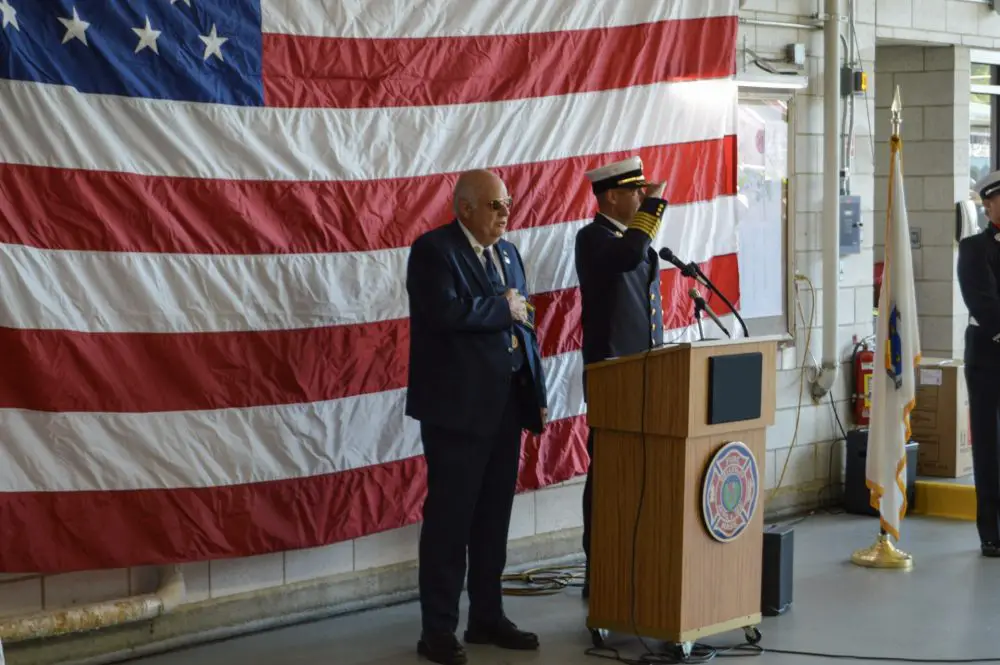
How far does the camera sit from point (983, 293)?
19.9ft

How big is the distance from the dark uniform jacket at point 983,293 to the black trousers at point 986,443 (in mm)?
78

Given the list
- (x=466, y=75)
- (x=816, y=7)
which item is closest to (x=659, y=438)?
(x=466, y=75)

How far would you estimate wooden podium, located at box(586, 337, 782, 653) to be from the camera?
4.40 meters

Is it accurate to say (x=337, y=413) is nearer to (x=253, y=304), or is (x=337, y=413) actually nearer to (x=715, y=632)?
(x=253, y=304)

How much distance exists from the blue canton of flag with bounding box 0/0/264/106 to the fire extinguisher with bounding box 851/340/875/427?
409 centimetres

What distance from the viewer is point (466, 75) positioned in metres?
5.27

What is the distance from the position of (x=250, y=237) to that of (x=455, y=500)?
113 cm

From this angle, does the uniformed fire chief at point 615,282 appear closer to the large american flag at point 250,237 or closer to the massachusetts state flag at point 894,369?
the large american flag at point 250,237

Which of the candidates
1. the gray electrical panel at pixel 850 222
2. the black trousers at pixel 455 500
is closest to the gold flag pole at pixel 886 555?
the gray electrical panel at pixel 850 222

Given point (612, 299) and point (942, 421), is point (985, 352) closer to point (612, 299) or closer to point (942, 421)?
point (942, 421)

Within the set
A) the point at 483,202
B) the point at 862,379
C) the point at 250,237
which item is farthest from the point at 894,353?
the point at 250,237

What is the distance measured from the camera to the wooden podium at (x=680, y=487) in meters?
4.40

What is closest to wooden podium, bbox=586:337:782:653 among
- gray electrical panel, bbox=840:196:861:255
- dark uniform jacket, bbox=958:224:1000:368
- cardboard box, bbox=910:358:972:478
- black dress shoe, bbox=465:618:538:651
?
black dress shoe, bbox=465:618:538:651

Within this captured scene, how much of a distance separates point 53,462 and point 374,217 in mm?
1447
